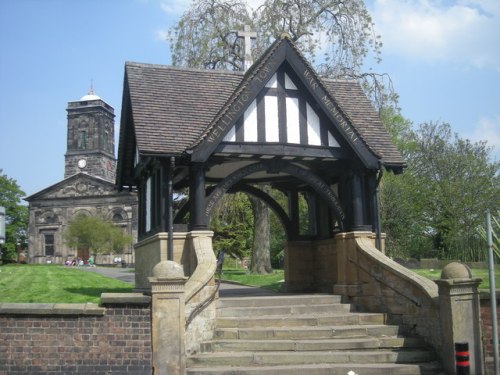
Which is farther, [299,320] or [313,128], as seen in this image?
→ [313,128]

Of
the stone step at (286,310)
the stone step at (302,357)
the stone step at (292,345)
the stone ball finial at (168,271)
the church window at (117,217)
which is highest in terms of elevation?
the church window at (117,217)

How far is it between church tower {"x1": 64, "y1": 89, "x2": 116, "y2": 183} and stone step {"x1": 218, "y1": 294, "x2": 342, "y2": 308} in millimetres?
79612

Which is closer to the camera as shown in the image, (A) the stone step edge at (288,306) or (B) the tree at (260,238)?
(A) the stone step edge at (288,306)

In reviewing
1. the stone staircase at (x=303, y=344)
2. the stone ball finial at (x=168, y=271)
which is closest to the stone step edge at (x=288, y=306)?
the stone staircase at (x=303, y=344)

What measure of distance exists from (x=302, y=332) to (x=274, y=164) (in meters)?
4.13

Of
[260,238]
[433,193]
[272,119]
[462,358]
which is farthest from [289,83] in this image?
[433,193]

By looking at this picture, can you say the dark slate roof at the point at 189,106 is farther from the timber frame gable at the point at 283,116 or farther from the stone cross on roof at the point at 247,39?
the stone cross on roof at the point at 247,39

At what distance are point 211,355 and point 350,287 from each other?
4071mm

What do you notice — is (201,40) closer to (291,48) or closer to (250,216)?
(291,48)

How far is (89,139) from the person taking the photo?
3568 inches

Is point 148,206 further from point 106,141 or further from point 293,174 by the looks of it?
point 106,141

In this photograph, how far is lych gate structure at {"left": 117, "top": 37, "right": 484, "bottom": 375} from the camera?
12.0 metres

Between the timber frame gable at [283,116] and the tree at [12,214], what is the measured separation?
2612 inches

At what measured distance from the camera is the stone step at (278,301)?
12.4 metres
